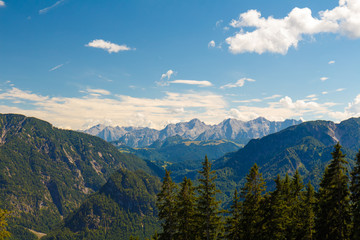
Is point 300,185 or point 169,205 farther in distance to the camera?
point 300,185

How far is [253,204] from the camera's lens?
43.7 m

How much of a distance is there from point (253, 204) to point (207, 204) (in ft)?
27.9

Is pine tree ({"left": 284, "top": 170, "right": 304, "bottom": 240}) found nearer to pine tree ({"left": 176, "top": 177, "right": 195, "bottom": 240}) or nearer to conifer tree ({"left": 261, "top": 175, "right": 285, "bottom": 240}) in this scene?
conifer tree ({"left": 261, "top": 175, "right": 285, "bottom": 240})

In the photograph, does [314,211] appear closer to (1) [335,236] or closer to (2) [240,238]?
(1) [335,236]

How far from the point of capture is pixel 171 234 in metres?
46.1

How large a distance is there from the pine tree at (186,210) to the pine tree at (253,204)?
28.9 feet

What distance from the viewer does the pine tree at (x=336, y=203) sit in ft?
123

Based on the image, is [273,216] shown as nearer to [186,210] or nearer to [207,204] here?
[207,204]

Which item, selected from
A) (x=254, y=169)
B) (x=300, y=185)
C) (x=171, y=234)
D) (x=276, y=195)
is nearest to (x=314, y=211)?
(x=300, y=185)

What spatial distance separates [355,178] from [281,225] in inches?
524

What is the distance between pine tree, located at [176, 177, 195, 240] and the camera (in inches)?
1689

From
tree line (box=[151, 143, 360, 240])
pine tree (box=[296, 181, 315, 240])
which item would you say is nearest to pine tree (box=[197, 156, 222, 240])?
tree line (box=[151, 143, 360, 240])

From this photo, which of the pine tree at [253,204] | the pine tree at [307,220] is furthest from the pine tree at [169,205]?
the pine tree at [307,220]

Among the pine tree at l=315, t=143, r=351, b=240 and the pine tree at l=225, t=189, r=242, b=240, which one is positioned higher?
the pine tree at l=315, t=143, r=351, b=240
